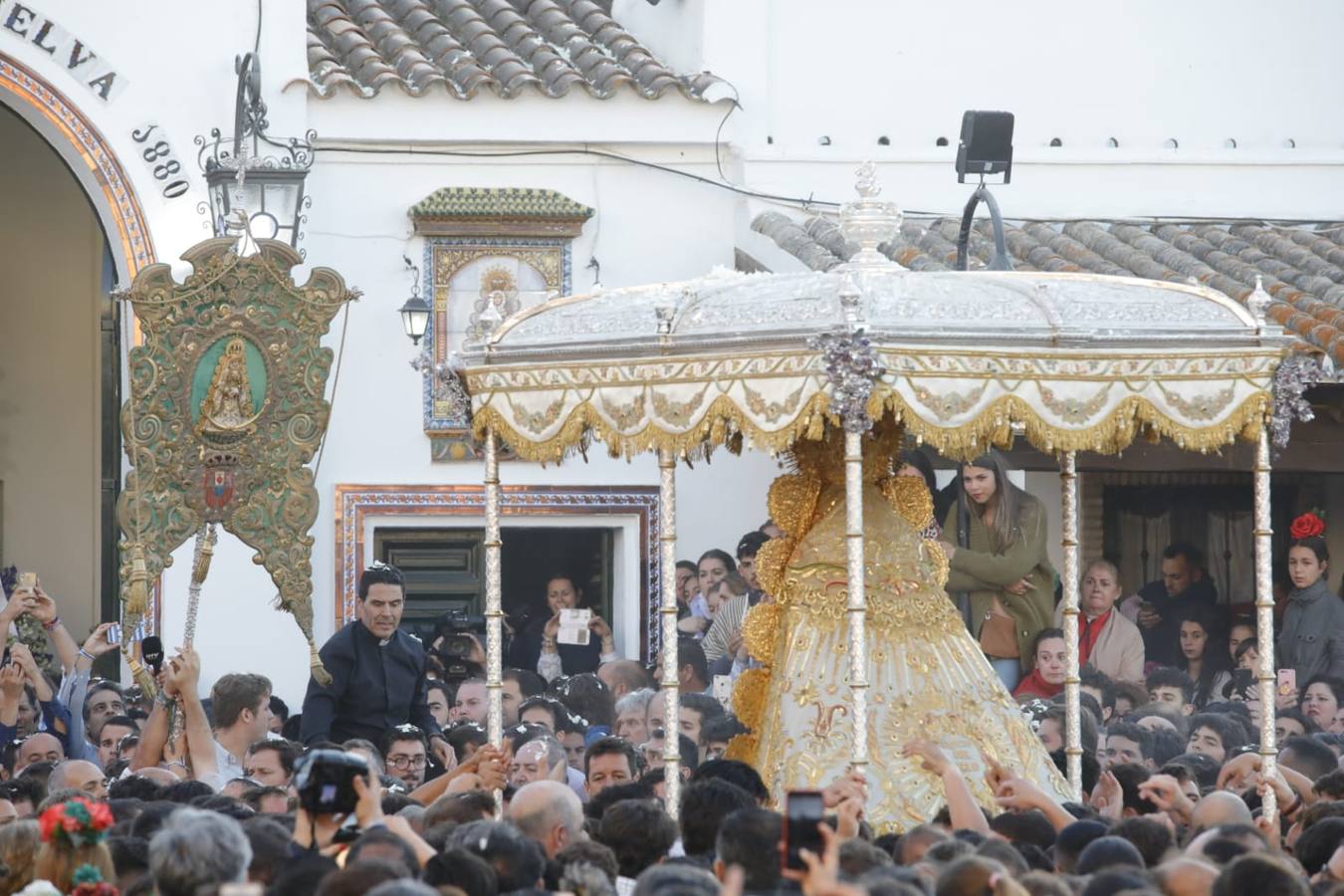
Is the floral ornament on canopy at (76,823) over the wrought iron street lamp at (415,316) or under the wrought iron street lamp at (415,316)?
under

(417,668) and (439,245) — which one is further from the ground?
(439,245)

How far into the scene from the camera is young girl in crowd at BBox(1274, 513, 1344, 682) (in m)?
12.8

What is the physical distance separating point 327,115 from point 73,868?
9902 mm

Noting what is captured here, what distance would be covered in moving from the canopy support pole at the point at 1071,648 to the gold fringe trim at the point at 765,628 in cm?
118

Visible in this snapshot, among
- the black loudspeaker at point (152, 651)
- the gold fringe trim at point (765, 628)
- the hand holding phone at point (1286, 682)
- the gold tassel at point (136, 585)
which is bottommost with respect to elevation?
the hand holding phone at point (1286, 682)

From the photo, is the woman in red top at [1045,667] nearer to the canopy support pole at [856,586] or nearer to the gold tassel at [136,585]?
the canopy support pole at [856,586]

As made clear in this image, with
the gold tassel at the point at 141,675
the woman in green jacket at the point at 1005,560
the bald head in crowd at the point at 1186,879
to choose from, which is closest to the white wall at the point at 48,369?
the gold tassel at the point at 141,675

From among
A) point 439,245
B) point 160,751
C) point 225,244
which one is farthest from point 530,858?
point 439,245

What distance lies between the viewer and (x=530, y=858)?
709cm

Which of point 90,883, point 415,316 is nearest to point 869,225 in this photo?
point 90,883

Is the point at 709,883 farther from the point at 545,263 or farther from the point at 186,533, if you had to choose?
the point at 545,263

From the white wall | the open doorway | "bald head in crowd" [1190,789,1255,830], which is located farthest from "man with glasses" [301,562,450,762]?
the white wall

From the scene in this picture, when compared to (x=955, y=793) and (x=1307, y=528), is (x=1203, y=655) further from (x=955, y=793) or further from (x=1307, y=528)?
(x=955, y=793)

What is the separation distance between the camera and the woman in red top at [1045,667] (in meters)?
12.1
